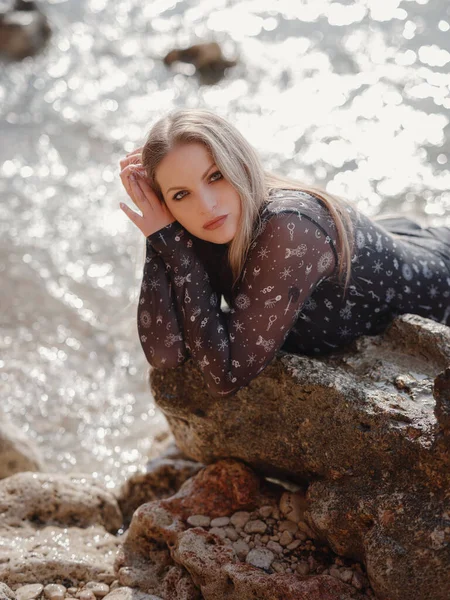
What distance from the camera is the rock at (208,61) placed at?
35.0ft

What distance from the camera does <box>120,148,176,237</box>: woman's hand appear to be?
325 cm

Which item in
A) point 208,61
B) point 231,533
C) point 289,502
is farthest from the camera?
point 208,61

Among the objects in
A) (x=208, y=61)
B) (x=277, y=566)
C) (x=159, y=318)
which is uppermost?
(x=208, y=61)

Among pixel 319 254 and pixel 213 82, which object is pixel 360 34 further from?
pixel 319 254

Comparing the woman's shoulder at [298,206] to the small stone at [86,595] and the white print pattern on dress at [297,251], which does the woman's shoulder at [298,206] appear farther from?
the small stone at [86,595]

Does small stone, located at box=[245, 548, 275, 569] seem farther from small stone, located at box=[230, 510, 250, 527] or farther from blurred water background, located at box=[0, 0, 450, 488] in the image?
blurred water background, located at box=[0, 0, 450, 488]

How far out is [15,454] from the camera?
169 inches

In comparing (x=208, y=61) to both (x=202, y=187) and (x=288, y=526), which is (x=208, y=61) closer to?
(x=202, y=187)

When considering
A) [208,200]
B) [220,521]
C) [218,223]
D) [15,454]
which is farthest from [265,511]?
[15,454]

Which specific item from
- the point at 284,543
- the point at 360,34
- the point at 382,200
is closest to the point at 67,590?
the point at 284,543

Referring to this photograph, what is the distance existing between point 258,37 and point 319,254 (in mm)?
9402

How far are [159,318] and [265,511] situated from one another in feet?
3.43

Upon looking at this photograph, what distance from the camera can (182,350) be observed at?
325 centimetres

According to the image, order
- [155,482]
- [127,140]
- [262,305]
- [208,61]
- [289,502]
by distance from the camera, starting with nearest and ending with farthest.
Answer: [262,305]
[289,502]
[155,482]
[127,140]
[208,61]
